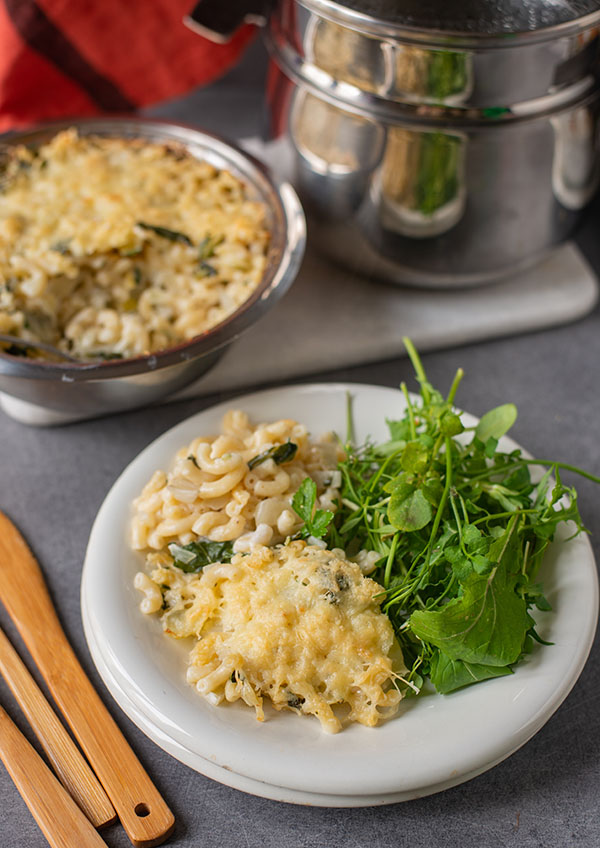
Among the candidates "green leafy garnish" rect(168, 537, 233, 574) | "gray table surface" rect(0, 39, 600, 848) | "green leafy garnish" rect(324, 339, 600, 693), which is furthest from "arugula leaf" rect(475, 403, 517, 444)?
"green leafy garnish" rect(168, 537, 233, 574)

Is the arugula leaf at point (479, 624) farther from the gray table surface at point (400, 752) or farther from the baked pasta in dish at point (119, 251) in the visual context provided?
the baked pasta in dish at point (119, 251)

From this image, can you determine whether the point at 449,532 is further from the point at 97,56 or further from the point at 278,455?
the point at 97,56

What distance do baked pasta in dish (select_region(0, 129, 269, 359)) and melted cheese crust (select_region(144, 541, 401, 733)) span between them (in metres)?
0.47

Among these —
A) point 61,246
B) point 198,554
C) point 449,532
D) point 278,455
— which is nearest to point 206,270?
point 61,246

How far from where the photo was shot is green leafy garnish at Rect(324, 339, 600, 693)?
1.00 metres

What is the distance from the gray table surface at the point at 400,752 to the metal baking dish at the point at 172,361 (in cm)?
15

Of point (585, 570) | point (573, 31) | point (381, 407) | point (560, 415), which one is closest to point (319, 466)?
point (381, 407)

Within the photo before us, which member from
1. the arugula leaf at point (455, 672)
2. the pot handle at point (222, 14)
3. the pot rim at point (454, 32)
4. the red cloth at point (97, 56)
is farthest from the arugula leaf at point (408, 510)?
the red cloth at point (97, 56)

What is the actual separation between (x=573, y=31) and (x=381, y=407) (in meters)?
0.63

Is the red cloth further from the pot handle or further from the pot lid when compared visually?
the pot lid

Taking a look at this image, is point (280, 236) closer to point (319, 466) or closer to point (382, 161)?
point (382, 161)

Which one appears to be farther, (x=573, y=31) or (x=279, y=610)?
(x=573, y=31)

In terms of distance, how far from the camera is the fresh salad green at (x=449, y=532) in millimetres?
1000

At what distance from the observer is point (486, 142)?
4.68ft
